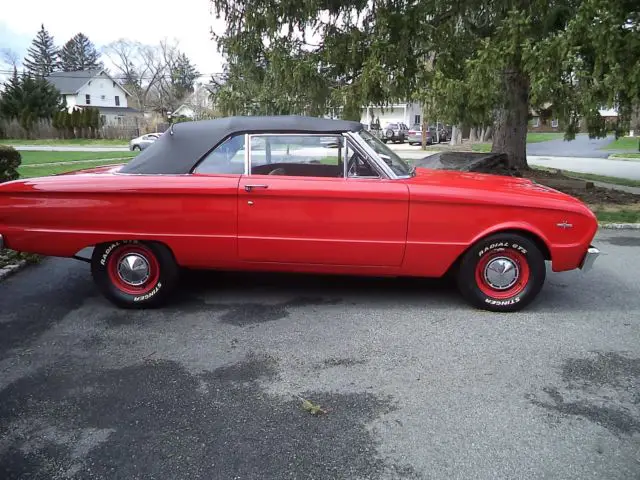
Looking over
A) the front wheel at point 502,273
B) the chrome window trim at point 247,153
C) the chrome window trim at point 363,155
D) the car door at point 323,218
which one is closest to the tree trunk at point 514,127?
the front wheel at point 502,273

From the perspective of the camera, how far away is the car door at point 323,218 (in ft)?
13.7

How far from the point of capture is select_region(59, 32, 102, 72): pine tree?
295 feet

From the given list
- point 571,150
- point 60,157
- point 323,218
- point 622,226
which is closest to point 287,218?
point 323,218

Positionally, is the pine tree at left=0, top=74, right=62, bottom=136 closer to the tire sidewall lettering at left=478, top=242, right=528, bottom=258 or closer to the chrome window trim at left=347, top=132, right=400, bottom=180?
the chrome window trim at left=347, top=132, right=400, bottom=180

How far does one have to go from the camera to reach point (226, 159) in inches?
174

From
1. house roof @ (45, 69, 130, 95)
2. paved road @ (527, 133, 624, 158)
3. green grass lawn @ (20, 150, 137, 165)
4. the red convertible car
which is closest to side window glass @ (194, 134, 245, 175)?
the red convertible car

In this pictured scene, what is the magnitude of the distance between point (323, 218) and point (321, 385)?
147cm

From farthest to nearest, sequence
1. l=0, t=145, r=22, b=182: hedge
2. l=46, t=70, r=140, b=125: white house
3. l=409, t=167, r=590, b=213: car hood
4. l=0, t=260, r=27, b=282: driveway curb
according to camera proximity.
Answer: l=46, t=70, r=140, b=125: white house, l=0, t=145, r=22, b=182: hedge, l=0, t=260, r=27, b=282: driveway curb, l=409, t=167, r=590, b=213: car hood

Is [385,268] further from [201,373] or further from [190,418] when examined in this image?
[190,418]

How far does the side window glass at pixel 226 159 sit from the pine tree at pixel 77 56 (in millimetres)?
96950

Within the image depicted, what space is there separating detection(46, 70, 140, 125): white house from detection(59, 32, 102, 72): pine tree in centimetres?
2473

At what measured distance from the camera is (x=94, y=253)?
443cm

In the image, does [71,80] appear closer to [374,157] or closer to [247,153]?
[247,153]

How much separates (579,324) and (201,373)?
2974 mm
